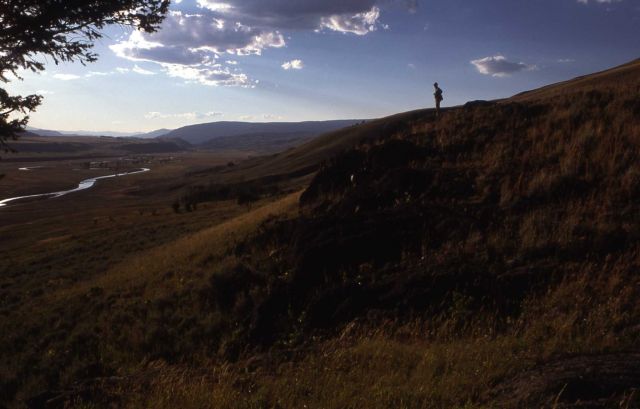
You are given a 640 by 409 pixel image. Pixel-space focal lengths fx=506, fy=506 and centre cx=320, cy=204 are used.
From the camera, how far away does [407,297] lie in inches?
273

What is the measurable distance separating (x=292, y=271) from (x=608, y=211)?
5.01m

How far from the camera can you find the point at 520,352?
16.1 ft

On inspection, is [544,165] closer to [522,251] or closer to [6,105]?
[522,251]

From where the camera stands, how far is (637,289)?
5.80m

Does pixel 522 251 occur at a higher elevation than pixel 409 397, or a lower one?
higher

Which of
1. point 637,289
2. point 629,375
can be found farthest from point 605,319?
point 629,375

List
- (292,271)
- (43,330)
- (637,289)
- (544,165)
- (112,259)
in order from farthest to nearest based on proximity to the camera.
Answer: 1. (112,259)
2. (43,330)
3. (544,165)
4. (292,271)
5. (637,289)

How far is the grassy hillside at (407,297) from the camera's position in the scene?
15.4ft

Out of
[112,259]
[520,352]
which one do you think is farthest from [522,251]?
Result: [112,259]

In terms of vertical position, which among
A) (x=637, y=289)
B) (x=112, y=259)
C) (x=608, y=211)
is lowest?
(x=112, y=259)

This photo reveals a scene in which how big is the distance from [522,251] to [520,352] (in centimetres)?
261

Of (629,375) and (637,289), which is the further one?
(637,289)

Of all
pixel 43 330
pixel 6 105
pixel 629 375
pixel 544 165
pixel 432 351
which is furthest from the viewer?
pixel 6 105

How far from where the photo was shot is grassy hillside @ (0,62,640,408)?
4707 mm
